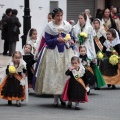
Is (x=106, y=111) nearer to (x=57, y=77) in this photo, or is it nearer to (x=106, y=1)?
(x=57, y=77)

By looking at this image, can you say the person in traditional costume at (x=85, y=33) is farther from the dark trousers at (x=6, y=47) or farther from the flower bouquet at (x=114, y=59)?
the dark trousers at (x=6, y=47)

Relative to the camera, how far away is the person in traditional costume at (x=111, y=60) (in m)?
19.1

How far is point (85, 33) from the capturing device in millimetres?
18609

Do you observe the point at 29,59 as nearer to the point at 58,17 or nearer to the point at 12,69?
the point at 12,69

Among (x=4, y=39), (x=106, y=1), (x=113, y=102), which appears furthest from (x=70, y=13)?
→ (x=113, y=102)

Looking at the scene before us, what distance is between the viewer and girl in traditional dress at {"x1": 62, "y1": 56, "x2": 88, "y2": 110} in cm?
1521

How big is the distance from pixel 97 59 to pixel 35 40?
1.59 meters

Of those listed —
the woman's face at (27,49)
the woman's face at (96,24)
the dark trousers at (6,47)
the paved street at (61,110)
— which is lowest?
the paved street at (61,110)

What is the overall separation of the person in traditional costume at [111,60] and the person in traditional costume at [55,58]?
3407mm

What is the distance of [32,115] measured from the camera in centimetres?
1434

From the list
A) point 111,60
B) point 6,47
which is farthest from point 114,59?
point 6,47

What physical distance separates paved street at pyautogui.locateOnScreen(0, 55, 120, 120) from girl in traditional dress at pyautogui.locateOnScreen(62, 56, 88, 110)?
8.7 inches

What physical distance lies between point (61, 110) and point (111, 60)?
4.31 meters

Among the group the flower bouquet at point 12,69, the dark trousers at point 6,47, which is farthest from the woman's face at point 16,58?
the dark trousers at point 6,47
